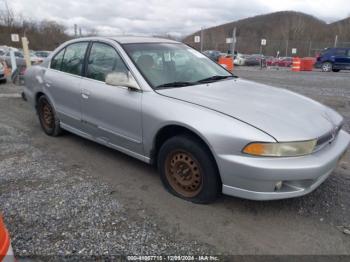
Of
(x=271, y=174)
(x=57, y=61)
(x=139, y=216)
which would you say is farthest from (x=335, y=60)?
(x=139, y=216)

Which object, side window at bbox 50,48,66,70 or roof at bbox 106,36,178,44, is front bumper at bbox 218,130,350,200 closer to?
roof at bbox 106,36,178,44

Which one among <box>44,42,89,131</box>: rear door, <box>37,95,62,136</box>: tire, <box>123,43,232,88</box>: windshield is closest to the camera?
<box>123,43,232,88</box>: windshield

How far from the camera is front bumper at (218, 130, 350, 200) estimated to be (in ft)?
7.99

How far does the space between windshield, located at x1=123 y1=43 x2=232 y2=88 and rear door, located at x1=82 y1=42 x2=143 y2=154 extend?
21 cm

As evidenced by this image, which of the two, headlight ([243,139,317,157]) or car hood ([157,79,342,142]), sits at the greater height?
car hood ([157,79,342,142])

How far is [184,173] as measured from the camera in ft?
9.79

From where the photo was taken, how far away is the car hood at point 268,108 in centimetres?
255

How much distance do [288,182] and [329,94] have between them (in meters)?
8.13

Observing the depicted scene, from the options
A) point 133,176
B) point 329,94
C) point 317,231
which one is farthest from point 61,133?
point 329,94

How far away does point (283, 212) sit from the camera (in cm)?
286

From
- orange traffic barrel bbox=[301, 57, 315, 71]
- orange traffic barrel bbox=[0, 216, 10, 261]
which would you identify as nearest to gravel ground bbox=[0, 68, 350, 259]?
orange traffic barrel bbox=[0, 216, 10, 261]

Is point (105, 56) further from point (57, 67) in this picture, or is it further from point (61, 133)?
point (61, 133)

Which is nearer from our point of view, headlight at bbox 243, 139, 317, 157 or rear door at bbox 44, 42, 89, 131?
headlight at bbox 243, 139, 317, 157

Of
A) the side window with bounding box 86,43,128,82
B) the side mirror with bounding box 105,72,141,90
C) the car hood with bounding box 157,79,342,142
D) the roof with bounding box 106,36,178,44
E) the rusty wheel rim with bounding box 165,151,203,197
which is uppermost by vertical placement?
the roof with bounding box 106,36,178,44
